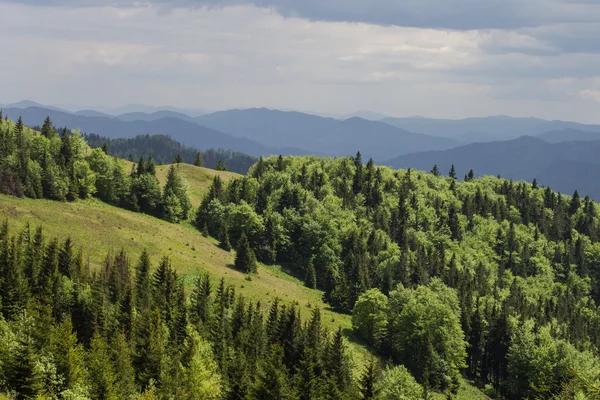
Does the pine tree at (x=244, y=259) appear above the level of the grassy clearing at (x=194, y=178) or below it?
below

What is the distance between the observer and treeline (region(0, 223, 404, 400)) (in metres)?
46.3

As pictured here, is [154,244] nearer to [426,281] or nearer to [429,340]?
[429,340]

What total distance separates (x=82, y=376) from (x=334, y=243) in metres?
106

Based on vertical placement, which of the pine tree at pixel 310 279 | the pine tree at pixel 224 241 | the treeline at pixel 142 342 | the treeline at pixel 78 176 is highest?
the treeline at pixel 78 176

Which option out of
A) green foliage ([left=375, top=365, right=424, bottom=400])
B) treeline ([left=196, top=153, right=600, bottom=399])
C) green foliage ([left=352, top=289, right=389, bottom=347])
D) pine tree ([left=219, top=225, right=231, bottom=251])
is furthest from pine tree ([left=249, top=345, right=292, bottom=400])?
pine tree ([left=219, top=225, right=231, bottom=251])

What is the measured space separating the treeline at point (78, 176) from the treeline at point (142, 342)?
31.2 m

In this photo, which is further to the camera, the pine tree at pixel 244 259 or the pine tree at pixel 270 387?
the pine tree at pixel 244 259

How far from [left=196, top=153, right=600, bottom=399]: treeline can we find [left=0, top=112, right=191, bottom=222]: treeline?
10.5 m

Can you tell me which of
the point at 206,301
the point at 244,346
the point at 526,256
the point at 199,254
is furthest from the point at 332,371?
the point at 526,256

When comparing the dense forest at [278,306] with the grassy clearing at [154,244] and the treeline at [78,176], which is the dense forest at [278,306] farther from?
the grassy clearing at [154,244]

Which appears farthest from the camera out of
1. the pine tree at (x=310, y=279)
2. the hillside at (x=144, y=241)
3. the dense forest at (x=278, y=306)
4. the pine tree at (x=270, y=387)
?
the pine tree at (x=310, y=279)

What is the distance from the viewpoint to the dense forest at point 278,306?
1982 inches

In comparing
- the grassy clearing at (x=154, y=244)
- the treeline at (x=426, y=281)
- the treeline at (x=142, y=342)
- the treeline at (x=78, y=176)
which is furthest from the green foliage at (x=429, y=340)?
the treeline at (x=78, y=176)

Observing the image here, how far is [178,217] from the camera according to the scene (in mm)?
140125
